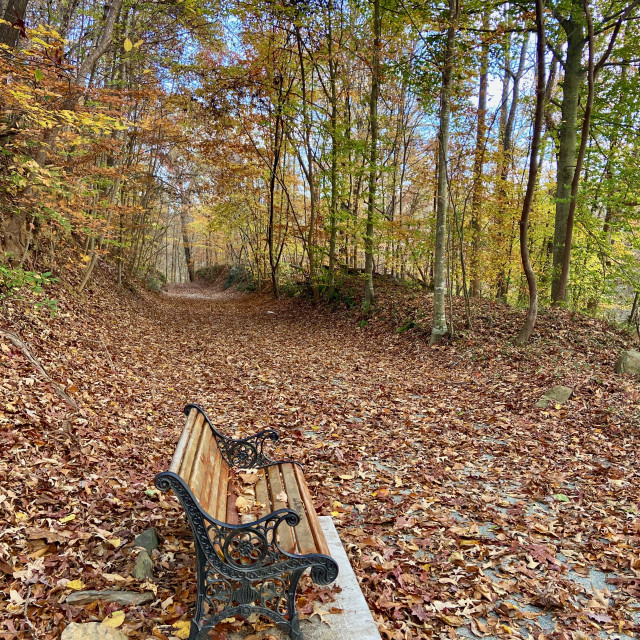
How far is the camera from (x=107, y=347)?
848cm

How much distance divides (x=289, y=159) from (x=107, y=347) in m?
15.2

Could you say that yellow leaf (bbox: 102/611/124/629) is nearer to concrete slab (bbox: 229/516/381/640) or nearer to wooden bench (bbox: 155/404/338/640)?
wooden bench (bbox: 155/404/338/640)

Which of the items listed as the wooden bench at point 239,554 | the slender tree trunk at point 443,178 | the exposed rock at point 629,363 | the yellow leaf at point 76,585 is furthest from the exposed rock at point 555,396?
the yellow leaf at point 76,585

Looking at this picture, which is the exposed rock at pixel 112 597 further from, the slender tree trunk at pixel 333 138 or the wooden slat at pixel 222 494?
the slender tree trunk at pixel 333 138

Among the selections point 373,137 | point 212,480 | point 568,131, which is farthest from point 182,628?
point 568,131

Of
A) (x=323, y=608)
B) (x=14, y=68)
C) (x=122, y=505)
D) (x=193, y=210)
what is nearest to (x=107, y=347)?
(x=14, y=68)

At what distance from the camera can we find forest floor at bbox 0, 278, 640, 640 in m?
2.96

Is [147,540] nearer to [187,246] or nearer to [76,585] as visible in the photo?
[76,585]

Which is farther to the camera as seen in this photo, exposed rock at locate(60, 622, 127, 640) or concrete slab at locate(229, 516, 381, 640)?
concrete slab at locate(229, 516, 381, 640)

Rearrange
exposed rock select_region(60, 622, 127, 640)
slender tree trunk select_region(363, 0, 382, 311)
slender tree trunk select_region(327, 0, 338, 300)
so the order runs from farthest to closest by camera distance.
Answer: slender tree trunk select_region(327, 0, 338, 300), slender tree trunk select_region(363, 0, 382, 311), exposed rock select_region(60, 622, 127, 640)

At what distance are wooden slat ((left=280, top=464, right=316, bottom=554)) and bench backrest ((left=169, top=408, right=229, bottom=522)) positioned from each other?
50 centimetres

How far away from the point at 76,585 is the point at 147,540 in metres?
0.57

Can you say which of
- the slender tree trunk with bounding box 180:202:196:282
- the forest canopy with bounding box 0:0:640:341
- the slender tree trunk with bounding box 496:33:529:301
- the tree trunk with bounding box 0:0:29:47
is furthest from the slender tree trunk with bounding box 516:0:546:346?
the slender tree trunk with bounding box 180:202:196:282

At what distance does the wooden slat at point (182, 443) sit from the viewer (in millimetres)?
2574
